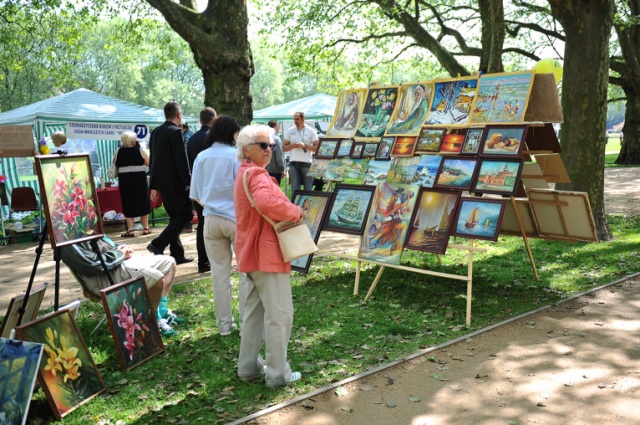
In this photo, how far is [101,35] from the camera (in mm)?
63688

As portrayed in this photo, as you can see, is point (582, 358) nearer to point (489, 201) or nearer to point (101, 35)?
point (489, 201)

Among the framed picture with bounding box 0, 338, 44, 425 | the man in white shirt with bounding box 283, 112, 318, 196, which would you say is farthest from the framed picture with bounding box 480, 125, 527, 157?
the man in white shirt with bounding box 283, 112, 318, 196

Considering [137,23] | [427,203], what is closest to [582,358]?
[427,203]

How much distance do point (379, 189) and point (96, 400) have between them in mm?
3717

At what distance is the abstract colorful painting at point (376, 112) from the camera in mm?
7652

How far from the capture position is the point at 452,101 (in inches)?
279

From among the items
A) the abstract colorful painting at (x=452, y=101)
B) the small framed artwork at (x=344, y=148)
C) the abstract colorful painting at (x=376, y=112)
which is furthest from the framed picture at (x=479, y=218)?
the small framed artwork at (x=344, y=148)

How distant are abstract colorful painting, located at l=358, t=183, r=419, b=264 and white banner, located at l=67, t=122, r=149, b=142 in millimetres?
9231

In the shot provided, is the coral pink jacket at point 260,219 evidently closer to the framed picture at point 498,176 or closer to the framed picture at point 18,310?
the framed picture at point 18,310

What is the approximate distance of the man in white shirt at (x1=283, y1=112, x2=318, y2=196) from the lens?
12625mm

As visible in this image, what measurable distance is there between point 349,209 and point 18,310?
3.66 m

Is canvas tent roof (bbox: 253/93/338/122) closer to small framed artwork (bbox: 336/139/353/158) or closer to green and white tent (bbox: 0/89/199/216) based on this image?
green and white tent (bbox: 0/89/199/216)

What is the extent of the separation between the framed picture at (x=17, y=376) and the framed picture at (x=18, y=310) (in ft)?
Answer: 2.58

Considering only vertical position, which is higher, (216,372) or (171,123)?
(171,123)
